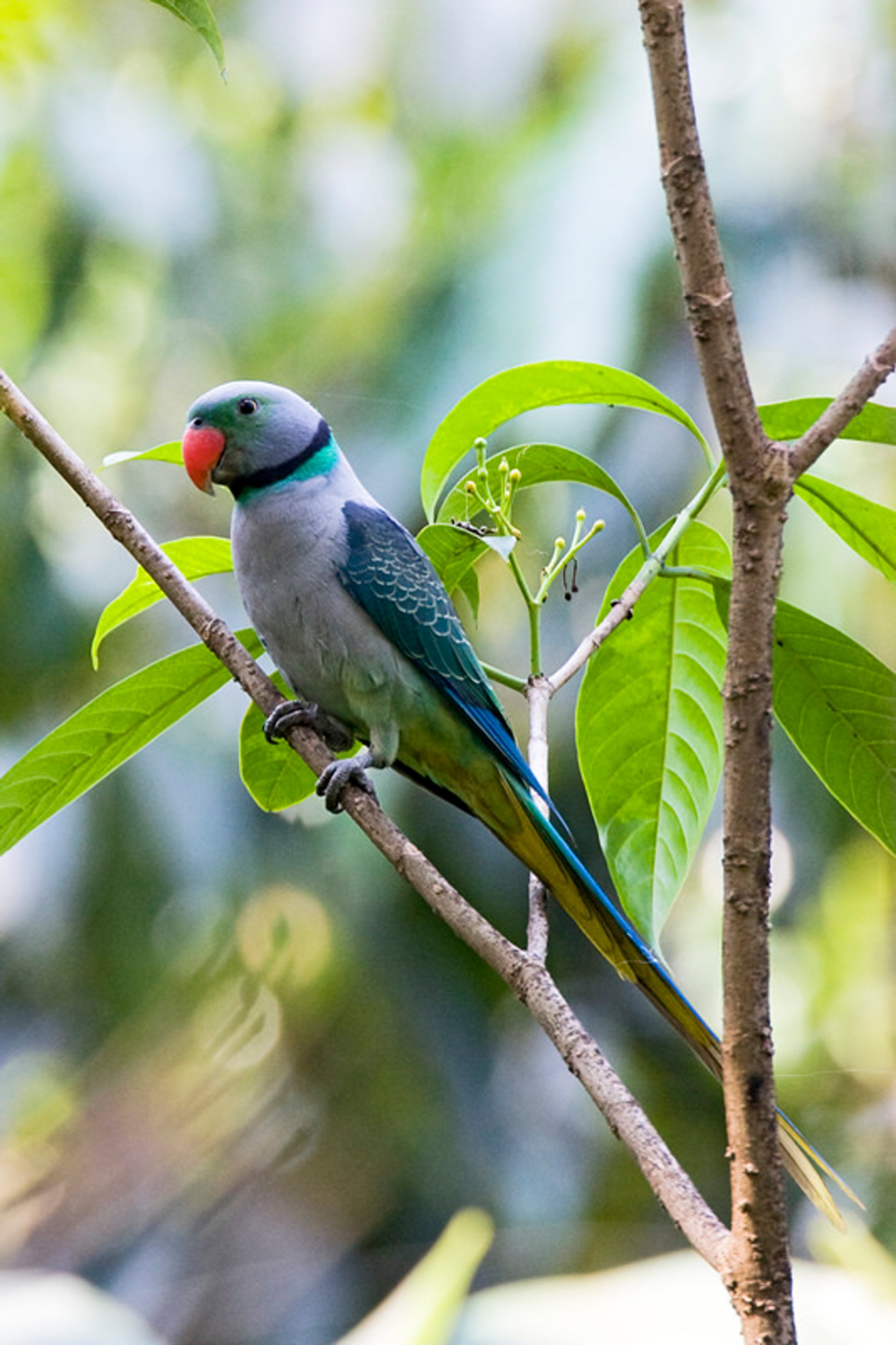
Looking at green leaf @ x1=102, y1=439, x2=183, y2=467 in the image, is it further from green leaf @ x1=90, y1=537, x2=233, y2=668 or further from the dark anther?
the dark anther

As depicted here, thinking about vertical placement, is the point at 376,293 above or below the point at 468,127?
below

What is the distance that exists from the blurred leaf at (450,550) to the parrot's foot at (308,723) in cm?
13

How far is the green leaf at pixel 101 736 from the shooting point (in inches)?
27.4

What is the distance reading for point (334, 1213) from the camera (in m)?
1.04

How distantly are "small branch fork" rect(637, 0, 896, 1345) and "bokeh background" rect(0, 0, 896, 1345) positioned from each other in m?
0.48

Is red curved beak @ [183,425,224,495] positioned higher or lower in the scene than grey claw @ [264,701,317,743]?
higher

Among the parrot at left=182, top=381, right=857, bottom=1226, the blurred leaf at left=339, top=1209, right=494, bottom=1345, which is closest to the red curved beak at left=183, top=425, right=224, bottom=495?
the parrot at left=182, top=381, right=857, bottom=1226

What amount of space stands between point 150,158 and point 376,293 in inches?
11.7

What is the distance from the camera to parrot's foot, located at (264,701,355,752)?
705 millimetres

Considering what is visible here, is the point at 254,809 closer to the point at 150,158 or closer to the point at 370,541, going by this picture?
the point at 370,541

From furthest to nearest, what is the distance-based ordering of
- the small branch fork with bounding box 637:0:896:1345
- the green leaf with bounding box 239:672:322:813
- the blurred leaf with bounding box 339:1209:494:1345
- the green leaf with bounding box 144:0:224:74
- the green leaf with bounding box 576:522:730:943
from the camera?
the blurred leaf with bounding box 339:1209:494:1345
the green leaf with bounding box 239:672:322:813
the green leaf with bounding box 576:522:730:943
the green leaf with bounding box 144:0:224:74
the small branch fork with bounding box 637:0:896:1345

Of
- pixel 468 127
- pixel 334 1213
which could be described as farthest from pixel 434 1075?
pixel 468 127

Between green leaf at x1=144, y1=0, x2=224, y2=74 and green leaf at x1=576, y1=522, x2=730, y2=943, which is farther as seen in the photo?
green leaf at x1=576, y1=522, x2=730, y2=943

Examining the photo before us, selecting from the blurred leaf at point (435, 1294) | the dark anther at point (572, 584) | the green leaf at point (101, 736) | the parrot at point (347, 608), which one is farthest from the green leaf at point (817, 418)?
the blurred leaf at point (435, 1294)
